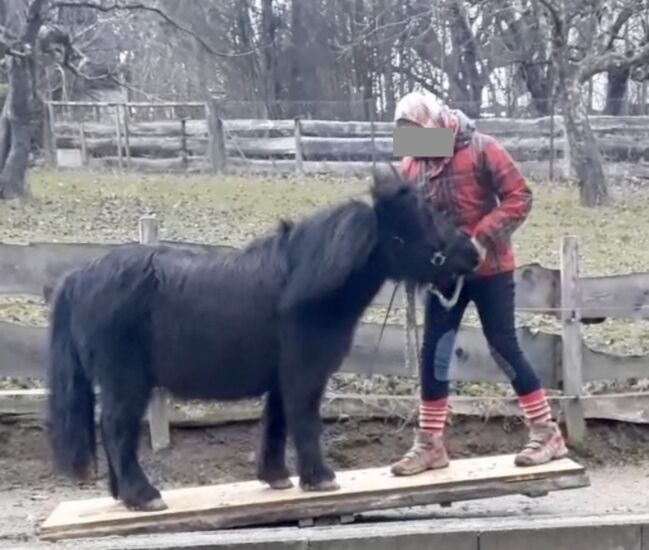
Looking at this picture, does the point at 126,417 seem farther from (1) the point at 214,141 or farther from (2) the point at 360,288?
(1) the point at 214,141

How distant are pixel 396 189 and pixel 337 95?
86.3 ft

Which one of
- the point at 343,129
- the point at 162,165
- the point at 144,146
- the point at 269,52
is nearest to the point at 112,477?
the point at 343,129

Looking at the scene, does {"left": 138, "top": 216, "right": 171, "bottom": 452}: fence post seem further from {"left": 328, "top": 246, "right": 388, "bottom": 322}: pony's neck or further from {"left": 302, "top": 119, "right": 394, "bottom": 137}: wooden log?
{"left": 302, "top": 119, "right": 394, "bottom": 137}: wooden log

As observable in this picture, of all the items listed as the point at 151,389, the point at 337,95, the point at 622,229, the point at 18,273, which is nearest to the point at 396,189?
the point at 151,389

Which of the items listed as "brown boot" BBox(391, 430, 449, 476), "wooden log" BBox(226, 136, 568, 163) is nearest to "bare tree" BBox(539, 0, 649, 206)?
"wooden log" BBox(226, 136, 568, 163)

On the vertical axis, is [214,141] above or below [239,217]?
above

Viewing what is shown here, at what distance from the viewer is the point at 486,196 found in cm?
554

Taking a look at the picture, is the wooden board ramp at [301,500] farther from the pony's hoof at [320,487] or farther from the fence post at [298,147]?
the fence post at [298,147]

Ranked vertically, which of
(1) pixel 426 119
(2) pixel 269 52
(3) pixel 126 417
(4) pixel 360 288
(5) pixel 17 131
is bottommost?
(3) pixel 126 417

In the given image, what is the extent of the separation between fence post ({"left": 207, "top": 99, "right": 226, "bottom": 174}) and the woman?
55.8 feet

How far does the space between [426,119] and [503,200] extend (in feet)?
1.75

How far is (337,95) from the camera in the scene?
31.2 meters

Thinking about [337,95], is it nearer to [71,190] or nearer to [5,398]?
[71,190]

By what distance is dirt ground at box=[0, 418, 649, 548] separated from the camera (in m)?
6.70
